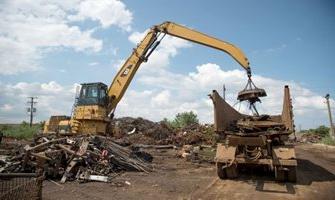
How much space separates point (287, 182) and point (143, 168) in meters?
5.47

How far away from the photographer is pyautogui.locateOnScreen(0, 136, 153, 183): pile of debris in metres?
10.8

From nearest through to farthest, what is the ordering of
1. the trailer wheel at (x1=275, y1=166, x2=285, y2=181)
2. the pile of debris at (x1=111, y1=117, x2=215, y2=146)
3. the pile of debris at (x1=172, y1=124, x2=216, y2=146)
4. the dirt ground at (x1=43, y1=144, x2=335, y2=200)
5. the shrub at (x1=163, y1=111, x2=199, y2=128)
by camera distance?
the dirt ground at (x1=43, y1=144, x2=335, y2=200), the trailer wheel at (x1=275, y1=166, x2=285, y2=181), the pile of debris at (x1=111, y1=117, x2=215, y2=146), the pile of debris at (x1=172, y1=124, x2=216, y2=146), the shrub at (x1=163, y1=111, x2=199, y2=128)

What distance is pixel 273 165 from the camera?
32.0 ft

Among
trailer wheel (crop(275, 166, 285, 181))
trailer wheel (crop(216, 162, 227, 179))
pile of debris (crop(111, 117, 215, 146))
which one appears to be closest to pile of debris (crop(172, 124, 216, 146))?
pile of debris (crop(111, 117, 215, 146))

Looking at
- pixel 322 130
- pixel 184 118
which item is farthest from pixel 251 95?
pixel 322 130

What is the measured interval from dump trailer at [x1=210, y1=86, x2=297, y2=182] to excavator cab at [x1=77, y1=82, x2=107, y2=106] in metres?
8.00

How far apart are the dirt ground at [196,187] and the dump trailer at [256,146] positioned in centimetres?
44

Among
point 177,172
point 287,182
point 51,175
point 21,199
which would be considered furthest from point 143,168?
point 21,199

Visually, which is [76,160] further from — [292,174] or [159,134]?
[159,134]

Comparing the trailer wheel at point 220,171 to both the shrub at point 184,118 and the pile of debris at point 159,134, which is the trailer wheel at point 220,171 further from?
the shrub at point 184,118

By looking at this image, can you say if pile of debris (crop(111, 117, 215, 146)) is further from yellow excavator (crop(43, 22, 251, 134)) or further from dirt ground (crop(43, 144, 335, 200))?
dirt ground (crop(43, 144, 335, 200))

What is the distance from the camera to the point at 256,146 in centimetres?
1020

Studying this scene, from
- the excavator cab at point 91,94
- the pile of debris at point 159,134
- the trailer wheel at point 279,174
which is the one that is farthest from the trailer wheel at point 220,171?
the pile of debris at point 159,134

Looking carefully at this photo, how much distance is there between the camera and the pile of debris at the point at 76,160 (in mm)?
10789
